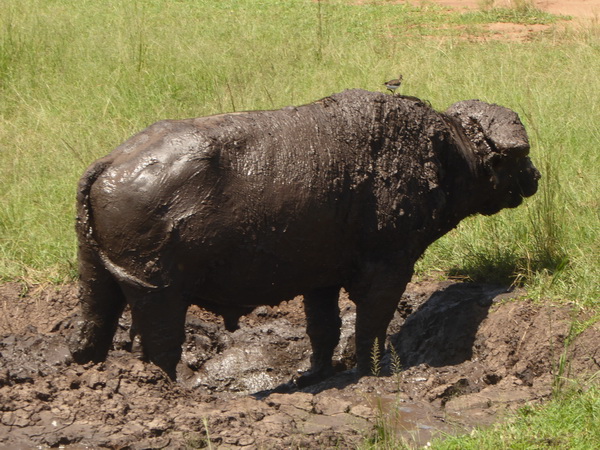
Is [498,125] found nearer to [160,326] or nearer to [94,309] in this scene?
[160,326]

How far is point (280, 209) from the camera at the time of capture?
15.6ft

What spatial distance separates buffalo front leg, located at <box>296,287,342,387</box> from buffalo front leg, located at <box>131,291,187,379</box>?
4.06 feet

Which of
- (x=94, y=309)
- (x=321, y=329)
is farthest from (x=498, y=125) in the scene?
(x=94, y=309)

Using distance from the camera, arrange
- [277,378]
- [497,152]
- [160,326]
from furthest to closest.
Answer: [277,378] → [497,152] → [160,326]

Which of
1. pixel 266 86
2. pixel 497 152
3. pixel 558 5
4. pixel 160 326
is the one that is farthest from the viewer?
pixel 558 5

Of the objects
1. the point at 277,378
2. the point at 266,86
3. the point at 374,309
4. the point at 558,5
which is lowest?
the point at 277,378

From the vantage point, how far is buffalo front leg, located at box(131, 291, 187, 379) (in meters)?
4.61

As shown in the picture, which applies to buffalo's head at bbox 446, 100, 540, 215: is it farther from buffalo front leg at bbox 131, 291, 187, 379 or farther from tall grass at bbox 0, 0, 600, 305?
buffalo front leg at bbox 131, 291, 187, 379

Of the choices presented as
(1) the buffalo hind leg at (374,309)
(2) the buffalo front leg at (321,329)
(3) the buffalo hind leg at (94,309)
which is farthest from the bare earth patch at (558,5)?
(3) the buffalo hind leg at (94,309)

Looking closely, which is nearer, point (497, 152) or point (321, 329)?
point (497, 152)

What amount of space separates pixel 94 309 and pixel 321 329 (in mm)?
1560

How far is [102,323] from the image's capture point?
4953 mm

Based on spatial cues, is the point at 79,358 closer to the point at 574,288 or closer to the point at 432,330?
the point at 432,330

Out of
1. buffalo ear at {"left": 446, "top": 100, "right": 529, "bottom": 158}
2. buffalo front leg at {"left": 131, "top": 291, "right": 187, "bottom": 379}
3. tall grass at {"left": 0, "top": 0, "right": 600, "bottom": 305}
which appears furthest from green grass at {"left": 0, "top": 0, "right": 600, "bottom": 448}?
buffalo front leg at {"left": 131, "top": 291, "right": 187, "bottom": 379}
